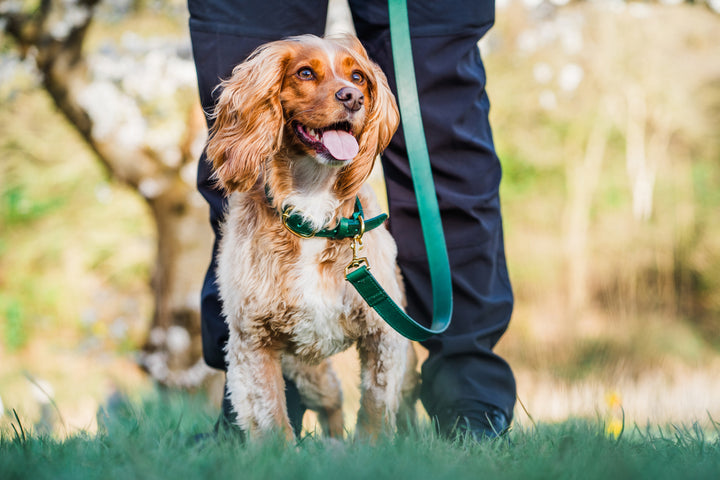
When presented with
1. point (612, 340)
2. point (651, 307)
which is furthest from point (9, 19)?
point (651, 307)

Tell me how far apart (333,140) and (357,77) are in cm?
24

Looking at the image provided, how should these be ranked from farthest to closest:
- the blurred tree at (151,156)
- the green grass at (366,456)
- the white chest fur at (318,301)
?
the blurred tree at (151,156) → the white chest fur at (318,301) → the green grass at (366,456)

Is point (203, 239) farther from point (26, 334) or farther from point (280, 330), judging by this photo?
point (26, 334)

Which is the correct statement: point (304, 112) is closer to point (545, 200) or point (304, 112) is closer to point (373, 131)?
point (373, 131)

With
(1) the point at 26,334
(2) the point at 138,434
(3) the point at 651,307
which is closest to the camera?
(2) the point at 138,434

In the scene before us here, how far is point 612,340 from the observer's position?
6.63 meters

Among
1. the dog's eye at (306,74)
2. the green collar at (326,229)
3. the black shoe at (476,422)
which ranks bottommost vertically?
the black shoe at (476,422)

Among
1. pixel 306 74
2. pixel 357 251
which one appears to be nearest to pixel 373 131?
pixel 306 74

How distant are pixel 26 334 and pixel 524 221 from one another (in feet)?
22.4

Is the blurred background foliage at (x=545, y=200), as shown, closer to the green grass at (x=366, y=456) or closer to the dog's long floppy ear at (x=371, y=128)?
the green grass at (x=366, y=456)

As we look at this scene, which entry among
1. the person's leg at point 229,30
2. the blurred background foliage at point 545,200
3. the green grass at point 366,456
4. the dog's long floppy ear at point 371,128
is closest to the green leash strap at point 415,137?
the dog's long floppy ear at point 371,128

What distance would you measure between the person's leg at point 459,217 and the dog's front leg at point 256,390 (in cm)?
56

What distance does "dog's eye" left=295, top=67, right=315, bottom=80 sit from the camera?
1974 mm

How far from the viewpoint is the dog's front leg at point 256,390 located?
1981 millimetres
